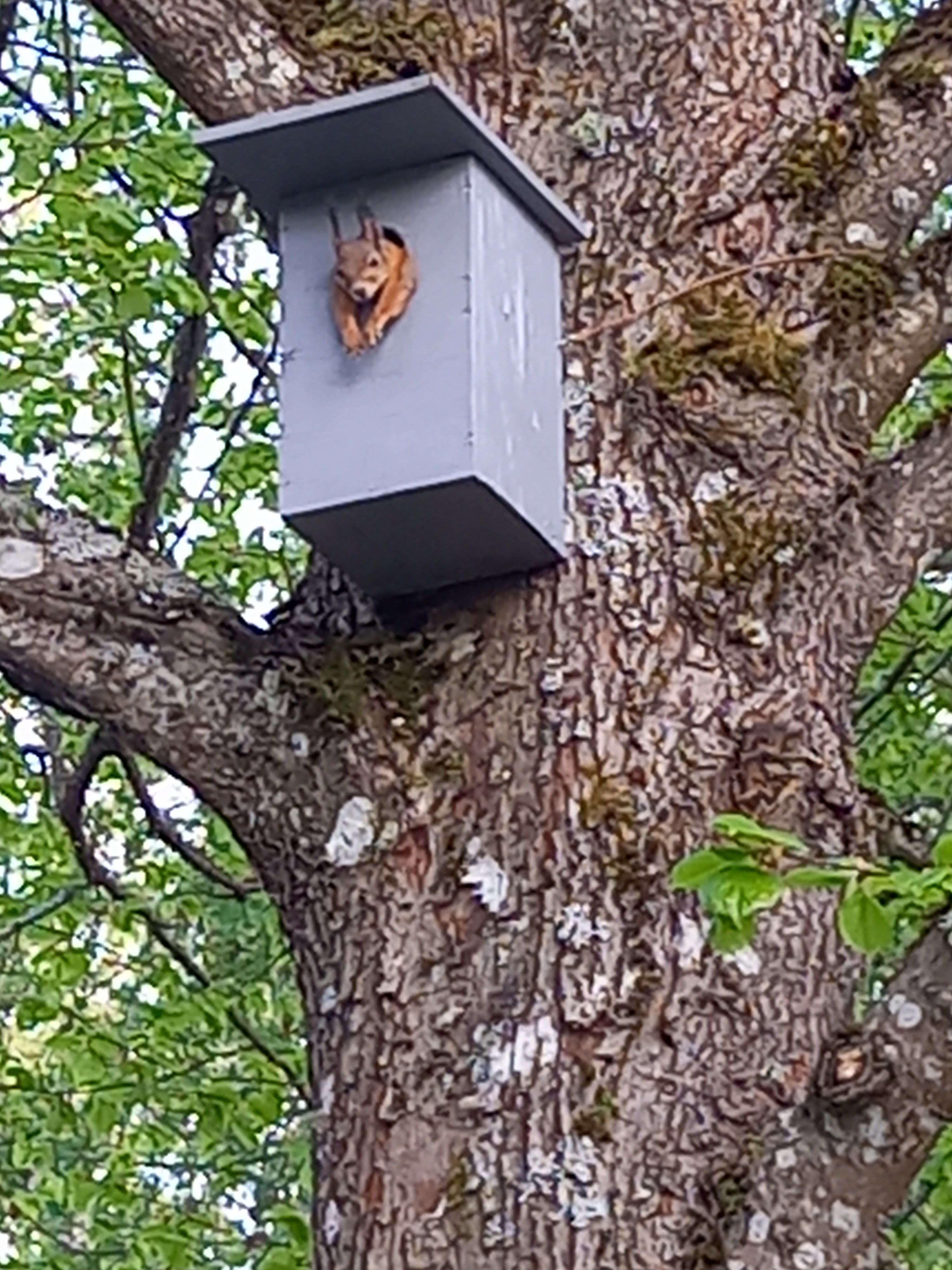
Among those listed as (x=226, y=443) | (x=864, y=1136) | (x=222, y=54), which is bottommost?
(x=864, y=1136)

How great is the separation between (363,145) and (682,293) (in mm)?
320

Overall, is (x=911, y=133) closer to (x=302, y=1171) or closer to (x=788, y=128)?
(x=788, y=128)

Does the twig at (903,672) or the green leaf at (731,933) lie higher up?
the twig at (903,672)

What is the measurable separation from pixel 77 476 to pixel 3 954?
0.93m

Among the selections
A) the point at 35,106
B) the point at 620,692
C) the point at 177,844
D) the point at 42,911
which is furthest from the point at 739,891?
the point at 35,106

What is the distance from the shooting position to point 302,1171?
425 cm

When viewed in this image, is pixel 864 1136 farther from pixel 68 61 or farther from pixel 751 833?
pixel 68 61

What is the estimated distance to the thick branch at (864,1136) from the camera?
1596mm

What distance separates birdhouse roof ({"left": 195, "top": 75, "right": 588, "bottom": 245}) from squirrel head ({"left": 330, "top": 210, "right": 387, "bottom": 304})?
0.06 m

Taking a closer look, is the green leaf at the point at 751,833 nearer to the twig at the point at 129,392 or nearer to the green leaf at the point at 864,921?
the green leaf at the point at 864,921

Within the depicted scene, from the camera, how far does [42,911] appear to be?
3.92 metres

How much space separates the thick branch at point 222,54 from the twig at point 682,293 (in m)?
0.35

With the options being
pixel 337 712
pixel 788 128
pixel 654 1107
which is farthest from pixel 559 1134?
pixel 788 128

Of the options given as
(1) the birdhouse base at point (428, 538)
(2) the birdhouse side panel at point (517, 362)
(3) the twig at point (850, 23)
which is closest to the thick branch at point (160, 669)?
(1) the birdhouse base at point (428, 538)
